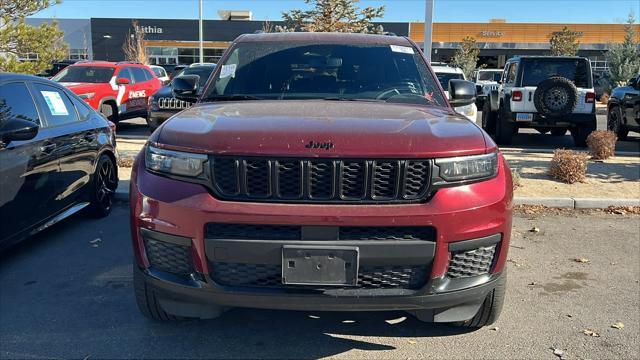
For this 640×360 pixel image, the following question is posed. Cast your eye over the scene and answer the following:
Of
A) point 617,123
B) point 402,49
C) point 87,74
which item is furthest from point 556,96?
point 87,74

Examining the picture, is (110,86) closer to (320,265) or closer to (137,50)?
(320,265)

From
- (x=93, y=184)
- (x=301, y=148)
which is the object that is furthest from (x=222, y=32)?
(x=301, y=148)

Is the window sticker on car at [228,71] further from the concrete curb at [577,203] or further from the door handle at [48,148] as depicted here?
the concrete curb at [577,203]

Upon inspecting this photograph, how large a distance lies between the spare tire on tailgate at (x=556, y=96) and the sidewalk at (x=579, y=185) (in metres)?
1.45

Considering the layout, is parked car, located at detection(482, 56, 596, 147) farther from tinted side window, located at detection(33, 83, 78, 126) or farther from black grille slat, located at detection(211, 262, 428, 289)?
black grille slat, located at detection(211, 262, 428, 289)

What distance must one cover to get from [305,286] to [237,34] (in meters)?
51.3

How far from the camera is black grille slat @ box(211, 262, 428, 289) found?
111 inches

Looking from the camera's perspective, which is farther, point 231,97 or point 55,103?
point 55,103

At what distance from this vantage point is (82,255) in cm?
502

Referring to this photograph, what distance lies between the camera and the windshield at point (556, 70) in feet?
39.6

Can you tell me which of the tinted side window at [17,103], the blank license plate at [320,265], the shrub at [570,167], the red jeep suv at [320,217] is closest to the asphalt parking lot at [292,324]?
the red jeep suv at [320,217]

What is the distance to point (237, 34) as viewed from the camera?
2031 inches

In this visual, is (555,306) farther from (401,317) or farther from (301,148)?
(301,148)

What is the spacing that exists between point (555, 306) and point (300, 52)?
2702 millimetres
